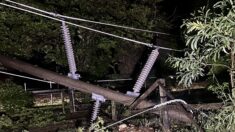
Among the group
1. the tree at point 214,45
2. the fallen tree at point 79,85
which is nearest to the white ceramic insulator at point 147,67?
the fallen tree at point 79,85

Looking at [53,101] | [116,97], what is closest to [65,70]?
[53,101]

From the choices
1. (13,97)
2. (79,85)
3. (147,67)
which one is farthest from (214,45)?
(13,97)

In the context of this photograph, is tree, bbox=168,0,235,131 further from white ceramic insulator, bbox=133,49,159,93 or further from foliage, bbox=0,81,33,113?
foliage, bbox=0,81,33,113

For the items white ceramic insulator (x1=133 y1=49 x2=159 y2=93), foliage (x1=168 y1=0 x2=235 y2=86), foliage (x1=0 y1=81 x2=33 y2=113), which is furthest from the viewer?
foliage (x1=0 y1=81 x2=33 y2=113)

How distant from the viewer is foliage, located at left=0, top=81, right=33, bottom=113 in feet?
20.8

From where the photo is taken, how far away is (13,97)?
6.50m

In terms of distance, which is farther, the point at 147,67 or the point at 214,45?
the point at 147,67

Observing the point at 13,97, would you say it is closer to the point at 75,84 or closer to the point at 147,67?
the point at 75,84

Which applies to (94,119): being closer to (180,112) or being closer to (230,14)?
(180,112)

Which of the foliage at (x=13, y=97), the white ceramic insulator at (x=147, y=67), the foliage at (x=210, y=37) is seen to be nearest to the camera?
the foliage at (x=210, y=37)

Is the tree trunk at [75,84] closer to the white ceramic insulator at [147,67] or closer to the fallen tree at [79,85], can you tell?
the fallen tree at [79,85]

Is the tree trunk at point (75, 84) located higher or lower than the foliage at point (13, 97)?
lower

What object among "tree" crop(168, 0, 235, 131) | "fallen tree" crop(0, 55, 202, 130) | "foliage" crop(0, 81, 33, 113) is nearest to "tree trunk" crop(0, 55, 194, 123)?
"fallen tree" crop(0, 55, 202, 130)

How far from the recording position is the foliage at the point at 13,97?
20.8ft
